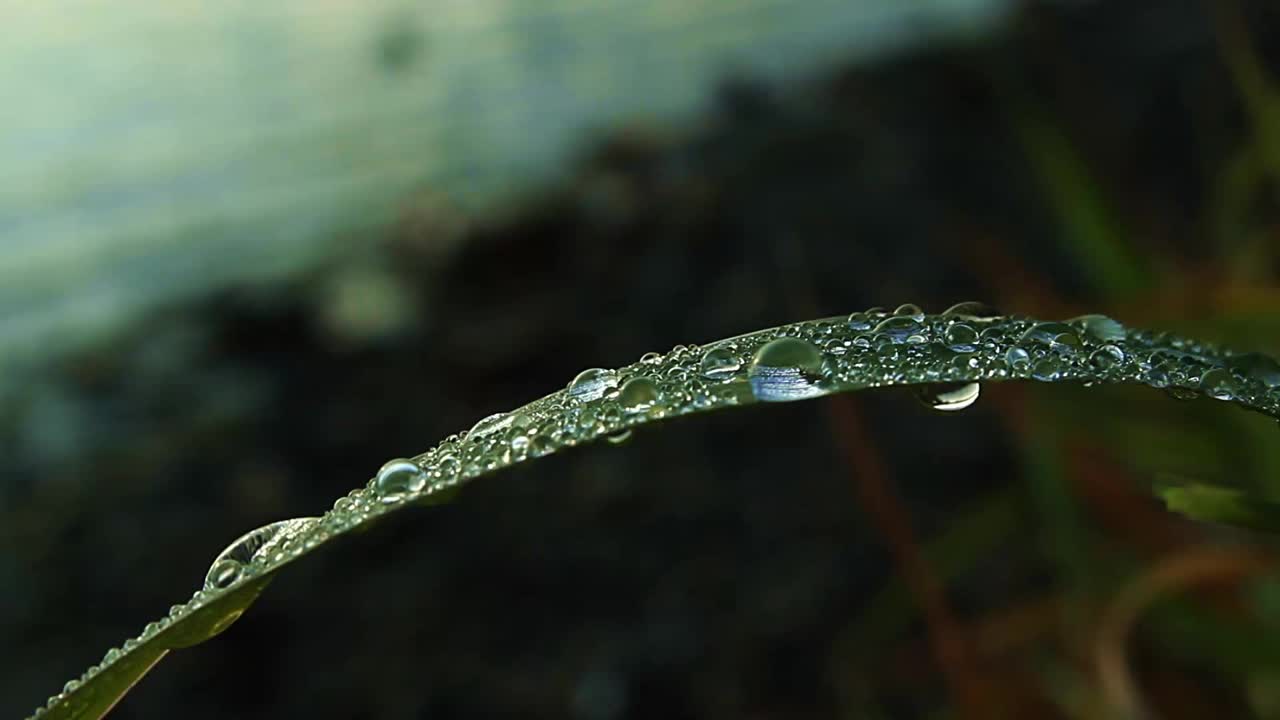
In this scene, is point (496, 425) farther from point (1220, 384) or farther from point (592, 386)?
point (1220, 384)

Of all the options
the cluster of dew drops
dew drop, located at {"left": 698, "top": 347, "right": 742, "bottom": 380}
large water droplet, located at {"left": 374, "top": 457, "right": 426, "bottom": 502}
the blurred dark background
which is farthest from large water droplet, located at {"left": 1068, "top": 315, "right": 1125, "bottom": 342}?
the blurred dark background

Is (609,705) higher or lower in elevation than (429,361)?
lower

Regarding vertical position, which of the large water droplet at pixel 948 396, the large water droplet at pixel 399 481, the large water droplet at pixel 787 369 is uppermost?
the large water droplet at pixel 399 481

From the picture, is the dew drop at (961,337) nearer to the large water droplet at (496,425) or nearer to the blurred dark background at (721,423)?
the large water droplet at (496,425)

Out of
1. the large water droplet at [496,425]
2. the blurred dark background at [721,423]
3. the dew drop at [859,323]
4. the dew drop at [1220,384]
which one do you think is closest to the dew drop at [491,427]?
the large water droplet at [496,425]

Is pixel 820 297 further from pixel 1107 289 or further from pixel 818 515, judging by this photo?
pixel 1107 289

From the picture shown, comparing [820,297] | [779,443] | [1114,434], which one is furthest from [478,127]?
[1114,434]
